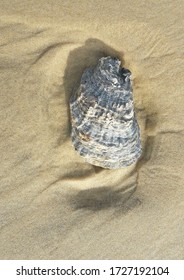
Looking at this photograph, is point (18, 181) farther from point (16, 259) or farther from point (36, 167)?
point (16, 259)

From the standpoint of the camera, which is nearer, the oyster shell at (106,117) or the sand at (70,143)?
the oyster shell at (106,117)

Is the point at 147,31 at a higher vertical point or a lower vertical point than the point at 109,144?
higher

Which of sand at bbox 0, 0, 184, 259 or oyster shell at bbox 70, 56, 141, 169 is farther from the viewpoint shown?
sand at bbox 0, 0, 184, 259

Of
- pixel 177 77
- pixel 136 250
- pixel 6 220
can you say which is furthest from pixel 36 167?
pixel 177 77
